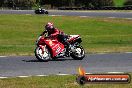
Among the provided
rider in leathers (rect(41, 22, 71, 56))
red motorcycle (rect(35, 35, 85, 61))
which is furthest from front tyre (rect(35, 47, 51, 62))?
rider in leathers (rect(41, 22, 71, 56))

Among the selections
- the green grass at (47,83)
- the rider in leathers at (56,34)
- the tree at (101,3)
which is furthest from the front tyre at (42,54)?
the tree at (101,3)

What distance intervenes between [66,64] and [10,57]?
3.24 meters

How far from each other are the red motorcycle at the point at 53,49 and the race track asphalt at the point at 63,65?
28 centimetres

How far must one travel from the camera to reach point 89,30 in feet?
161

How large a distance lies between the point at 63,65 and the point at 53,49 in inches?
62.9

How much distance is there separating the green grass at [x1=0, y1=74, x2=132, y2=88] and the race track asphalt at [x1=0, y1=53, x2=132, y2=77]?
131cm

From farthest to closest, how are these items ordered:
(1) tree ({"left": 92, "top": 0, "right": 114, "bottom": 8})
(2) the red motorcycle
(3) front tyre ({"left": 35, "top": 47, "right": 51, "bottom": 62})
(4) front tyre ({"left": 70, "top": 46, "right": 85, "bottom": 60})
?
(1) tree ({"left": 92, "top": 0, "right": 114, "bottom": 8}) → (4) front tyre ({"left": 70, "top": 46, "right": 85, "bottom": 60}) → (2) the red motorcycle → (3) front tyre ({"left": 35, "top": 47, "right": 51, "bottom": 62})

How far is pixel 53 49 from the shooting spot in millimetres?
19250

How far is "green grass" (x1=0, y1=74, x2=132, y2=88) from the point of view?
40.3 feet

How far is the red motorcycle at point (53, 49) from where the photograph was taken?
19.1 meters

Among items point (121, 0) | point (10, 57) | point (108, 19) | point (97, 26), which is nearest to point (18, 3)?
point (121, 0)

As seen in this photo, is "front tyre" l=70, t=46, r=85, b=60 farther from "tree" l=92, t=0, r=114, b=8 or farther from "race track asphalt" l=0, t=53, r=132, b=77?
"tree" l=92, t=0, r=114, b=8

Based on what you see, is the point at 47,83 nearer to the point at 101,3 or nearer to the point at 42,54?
the point at 42,54

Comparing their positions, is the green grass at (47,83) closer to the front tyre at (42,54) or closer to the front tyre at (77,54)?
the front tyre at (42,54)
